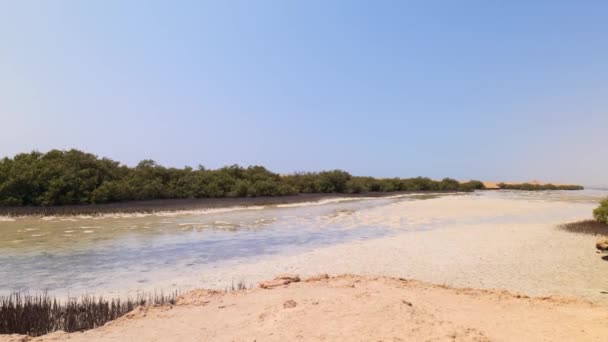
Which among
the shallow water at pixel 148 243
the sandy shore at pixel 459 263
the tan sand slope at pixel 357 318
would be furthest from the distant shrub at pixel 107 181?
the tan sand slope at pixel 357 318

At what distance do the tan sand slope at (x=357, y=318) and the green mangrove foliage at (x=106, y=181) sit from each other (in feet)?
82.1

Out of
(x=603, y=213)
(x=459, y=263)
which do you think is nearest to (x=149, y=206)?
(x=459, y=263)

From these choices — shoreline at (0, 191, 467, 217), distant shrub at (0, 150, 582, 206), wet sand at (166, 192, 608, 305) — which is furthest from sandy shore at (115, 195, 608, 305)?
distant shrub at (0, 150, 582, 206)

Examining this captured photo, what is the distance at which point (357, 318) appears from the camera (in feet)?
20.7

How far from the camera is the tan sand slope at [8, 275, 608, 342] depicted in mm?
5859

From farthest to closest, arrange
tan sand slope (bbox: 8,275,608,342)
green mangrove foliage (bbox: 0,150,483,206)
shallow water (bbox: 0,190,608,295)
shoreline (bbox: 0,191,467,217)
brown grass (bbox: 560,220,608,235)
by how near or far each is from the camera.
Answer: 1. green mangrove foliage (bbox: 0,150,483,206)
2. shoreline (bbox: 0,191,467,217)
3. brown grass (bbox: 560,220,608,235)
4. shallow water (bbox: 0,190,608,295)
5. tan sand slope (bbox: 8,275,608,342)

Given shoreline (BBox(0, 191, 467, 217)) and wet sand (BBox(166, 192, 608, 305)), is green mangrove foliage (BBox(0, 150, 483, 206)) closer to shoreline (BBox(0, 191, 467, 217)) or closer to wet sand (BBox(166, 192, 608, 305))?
shoreline (BBox(0, 191, 467, 217))

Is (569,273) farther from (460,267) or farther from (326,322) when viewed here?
(326,322)

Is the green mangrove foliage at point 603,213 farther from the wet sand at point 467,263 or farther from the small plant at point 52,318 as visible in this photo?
the small plant at point 52,318

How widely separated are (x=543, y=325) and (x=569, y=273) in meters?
5.85

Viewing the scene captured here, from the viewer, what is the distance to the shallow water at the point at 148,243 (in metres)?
10.5

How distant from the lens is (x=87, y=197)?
29625 millimetres

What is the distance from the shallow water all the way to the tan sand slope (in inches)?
126

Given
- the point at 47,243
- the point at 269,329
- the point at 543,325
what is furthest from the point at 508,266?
the point at 47,243
